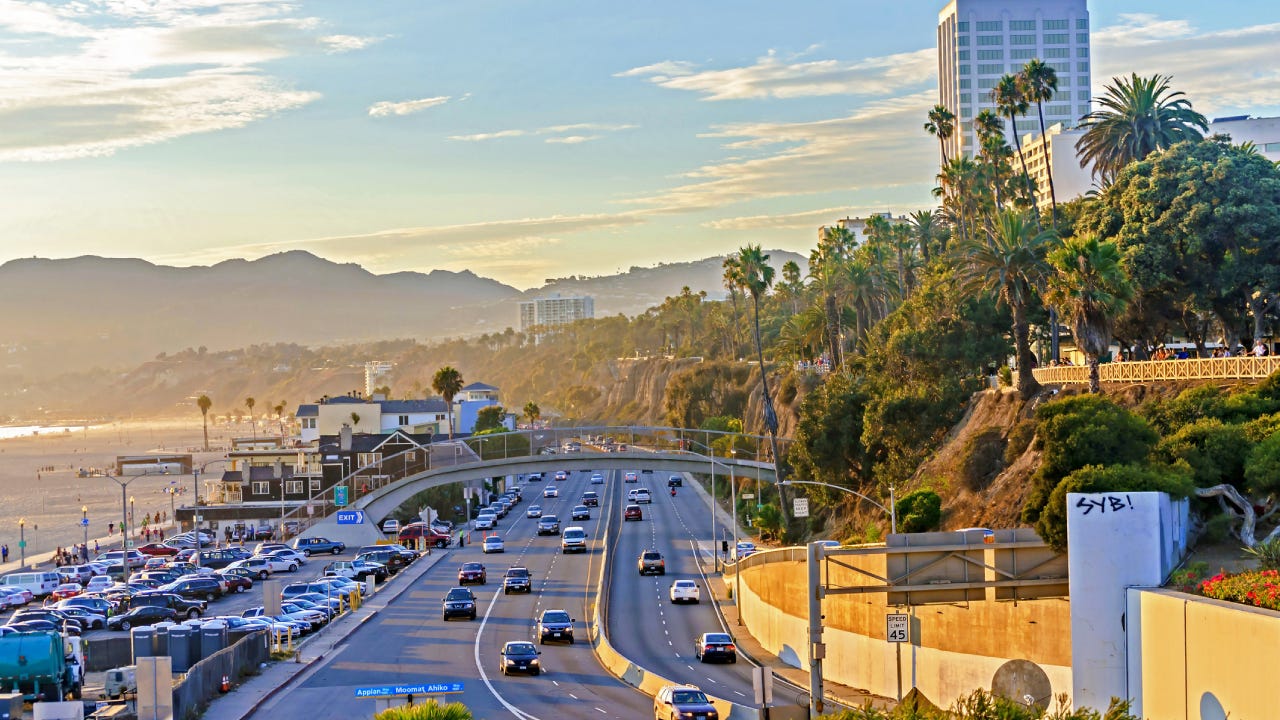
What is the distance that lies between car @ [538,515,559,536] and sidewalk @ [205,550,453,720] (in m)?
29.5

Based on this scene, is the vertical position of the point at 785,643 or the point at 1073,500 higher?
the point at 1073,500

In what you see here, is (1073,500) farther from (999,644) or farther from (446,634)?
(446,634)

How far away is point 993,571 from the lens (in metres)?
40.4

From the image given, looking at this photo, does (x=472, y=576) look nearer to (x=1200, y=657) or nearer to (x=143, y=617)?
(x=143, y=617)

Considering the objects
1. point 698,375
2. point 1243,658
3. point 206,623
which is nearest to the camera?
point 1243,658

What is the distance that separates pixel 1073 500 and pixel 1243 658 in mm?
8325

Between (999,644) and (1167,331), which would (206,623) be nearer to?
(999,644)

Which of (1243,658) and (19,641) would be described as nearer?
(1243,658)

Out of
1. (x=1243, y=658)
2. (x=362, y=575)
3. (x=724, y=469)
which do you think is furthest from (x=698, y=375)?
(x=1243, y=658)

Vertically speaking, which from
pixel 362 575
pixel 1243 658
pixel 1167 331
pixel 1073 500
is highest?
pixel 1167 331

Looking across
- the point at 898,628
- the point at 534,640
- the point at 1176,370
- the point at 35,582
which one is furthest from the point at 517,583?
the point at 898,628

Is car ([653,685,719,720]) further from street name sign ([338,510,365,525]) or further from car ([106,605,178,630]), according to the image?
street name sign ([338,510,365,525])

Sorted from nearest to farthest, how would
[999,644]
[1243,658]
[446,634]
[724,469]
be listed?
[1243,658] → [999,644] → [446,634] → [724,469]

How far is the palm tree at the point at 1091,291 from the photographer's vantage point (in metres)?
62.9
